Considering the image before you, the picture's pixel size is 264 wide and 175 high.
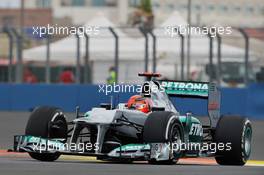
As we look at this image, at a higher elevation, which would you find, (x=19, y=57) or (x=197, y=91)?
(x=19, y=57)

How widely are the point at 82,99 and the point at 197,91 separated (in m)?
14.2

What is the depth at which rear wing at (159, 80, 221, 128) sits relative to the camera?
1638 centimetres

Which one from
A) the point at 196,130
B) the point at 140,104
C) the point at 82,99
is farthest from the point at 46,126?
the point at 82,99

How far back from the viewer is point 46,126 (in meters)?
15.2

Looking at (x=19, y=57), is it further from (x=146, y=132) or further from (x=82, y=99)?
(x=146, y=132)

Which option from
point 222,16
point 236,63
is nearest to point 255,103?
point 236,63

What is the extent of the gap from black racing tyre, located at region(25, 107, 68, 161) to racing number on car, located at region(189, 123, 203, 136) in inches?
76.0

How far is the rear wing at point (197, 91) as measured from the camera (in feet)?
53.7

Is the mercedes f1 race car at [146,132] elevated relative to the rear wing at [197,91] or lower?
lower

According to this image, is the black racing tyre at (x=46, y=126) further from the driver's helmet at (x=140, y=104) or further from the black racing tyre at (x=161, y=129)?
the black racing tyre at (x=161, y=129)

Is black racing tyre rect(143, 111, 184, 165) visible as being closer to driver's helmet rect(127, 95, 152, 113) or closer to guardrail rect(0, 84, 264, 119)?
driver's helmet rect(127, 95, 152, 113)

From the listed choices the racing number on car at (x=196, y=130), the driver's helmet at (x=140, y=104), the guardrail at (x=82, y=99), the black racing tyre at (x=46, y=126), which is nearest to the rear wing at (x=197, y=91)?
the racing number on car at (x=196, y=130)

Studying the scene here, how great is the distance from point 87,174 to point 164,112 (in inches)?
121

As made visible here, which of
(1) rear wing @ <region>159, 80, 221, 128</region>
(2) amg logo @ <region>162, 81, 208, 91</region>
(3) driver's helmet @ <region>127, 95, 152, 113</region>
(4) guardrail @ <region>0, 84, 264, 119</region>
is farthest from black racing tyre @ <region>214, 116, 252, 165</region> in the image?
(4) guardrail @ <region>0, 84, 264, 119</region>
